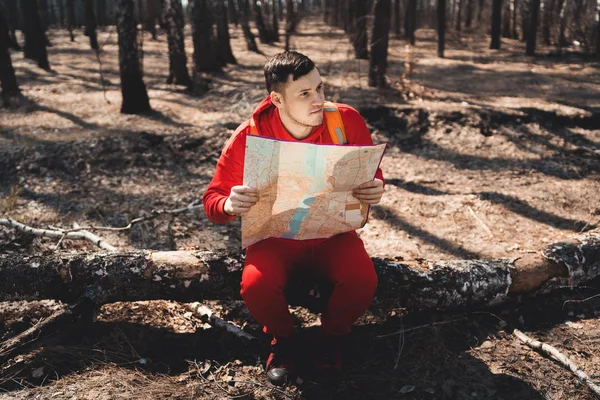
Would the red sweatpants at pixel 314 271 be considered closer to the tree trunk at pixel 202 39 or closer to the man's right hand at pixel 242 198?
the man's right hand at pixel 242 198

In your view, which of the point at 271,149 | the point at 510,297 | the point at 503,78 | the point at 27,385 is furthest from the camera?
the point at 503,78

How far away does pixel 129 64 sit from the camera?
830cm

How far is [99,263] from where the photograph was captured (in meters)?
2.95

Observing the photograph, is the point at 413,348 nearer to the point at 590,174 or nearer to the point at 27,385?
the point at 27,385

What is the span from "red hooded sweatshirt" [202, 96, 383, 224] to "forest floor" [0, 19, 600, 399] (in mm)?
916

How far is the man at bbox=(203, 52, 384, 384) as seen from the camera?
97.0 inches

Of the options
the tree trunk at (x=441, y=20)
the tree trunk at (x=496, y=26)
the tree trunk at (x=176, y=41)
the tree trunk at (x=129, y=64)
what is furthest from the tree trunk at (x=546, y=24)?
the tree trunk at (x=129, y=64)

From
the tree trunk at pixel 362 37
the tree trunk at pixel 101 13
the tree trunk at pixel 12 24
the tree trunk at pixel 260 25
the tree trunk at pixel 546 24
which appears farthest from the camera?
the tree trunk at pixel 101 13

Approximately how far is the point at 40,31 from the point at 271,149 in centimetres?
1347

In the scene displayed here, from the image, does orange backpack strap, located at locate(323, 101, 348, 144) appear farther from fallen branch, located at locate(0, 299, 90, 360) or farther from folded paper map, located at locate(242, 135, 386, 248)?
fallen branch, located at locate(0, 299, 90, 360)

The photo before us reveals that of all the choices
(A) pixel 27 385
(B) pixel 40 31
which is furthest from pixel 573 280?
(B) pixel 40 31

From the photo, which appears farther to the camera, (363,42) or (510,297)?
(363,42)

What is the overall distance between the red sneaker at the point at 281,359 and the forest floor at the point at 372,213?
0.07 meters

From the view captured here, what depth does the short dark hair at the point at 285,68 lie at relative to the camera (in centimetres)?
244
